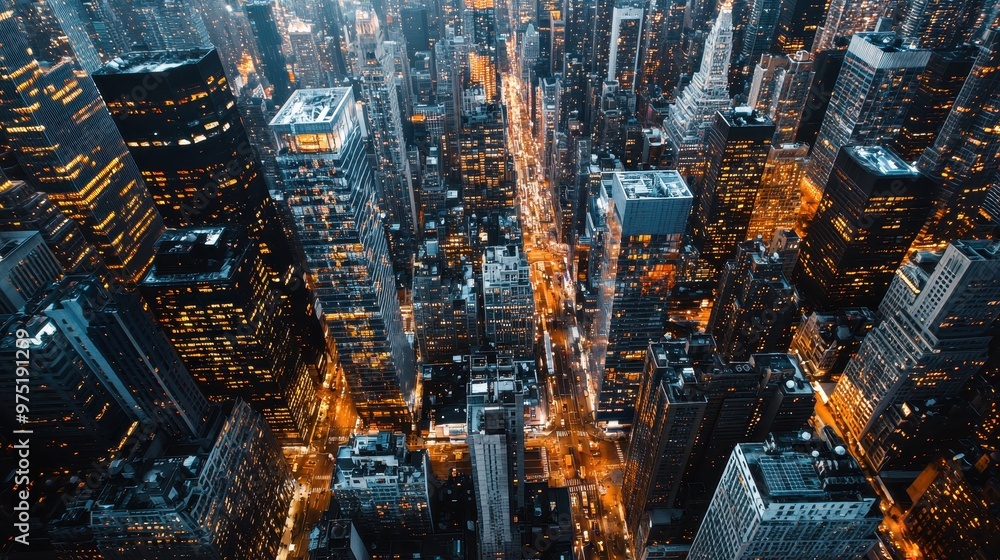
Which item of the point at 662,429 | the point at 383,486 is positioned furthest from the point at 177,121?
the point at 662,429

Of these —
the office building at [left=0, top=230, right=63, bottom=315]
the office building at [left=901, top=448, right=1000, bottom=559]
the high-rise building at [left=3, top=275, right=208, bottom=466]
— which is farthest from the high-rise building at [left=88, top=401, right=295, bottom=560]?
the office building at [left=901, top=448, right=1000, bottom=559]

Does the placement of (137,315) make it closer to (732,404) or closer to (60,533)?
(60,533)

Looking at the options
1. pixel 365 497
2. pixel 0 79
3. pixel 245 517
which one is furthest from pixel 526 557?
pixel 0 79

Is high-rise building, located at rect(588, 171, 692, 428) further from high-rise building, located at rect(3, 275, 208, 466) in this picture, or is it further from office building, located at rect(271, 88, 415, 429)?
high-rise building, located at rect(3, 275, 208, 466)

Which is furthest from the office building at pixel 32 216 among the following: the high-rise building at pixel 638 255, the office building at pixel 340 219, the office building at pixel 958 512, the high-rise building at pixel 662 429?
the office building at pixel 958 512

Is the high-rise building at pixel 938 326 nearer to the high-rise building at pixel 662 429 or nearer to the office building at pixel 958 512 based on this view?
the office building at pixel 958 512

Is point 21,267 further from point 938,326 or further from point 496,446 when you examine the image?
point 938,326
